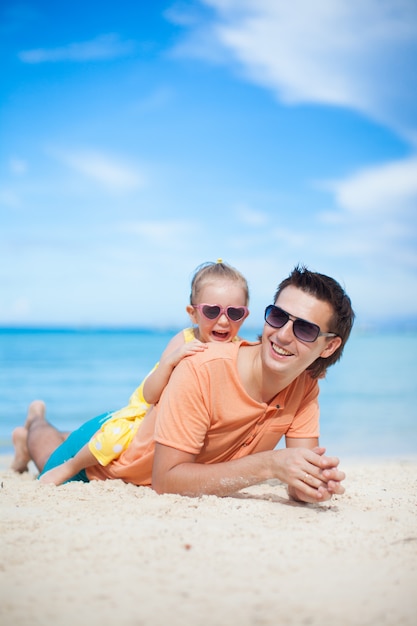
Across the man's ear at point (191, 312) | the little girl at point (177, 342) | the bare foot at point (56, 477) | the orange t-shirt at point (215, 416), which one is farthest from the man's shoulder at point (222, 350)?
the bare foot at point (56, 477)

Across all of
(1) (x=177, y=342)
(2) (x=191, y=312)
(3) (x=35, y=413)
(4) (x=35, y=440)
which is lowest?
(4) (x=35, y=440)

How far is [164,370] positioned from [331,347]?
114 cm

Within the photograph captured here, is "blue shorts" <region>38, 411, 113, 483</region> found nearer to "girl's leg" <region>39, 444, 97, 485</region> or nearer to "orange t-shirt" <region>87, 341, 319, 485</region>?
"girl's leg" <region>39, 444, 97, 485</region>

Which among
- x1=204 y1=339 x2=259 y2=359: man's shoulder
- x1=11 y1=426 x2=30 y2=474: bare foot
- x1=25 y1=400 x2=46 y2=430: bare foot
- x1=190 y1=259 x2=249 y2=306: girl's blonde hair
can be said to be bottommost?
x1=11 y1=426 x2=30 y2=474: bare foot

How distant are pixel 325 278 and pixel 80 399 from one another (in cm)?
1255

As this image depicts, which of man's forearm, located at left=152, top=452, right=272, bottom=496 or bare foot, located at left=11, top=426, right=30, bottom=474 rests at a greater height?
man's forearm, located at left=152, top=452, right=272, bottom=496

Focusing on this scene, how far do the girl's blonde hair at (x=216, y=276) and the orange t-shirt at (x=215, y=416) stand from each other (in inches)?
39.0

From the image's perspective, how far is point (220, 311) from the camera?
469 centimetres

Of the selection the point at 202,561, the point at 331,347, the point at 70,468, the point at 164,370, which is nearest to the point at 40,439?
the point at 70,468

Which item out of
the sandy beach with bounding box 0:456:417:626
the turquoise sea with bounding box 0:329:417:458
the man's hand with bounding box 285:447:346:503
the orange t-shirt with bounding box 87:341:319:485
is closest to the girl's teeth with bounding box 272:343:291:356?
the orange t-shirt with bounding box 87:341:319:485

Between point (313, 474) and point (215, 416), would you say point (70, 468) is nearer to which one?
point (215, 416)

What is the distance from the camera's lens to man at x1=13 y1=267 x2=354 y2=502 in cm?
357

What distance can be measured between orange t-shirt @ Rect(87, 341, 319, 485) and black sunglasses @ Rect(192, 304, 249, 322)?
29.3 inches

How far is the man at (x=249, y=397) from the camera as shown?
3.57 meters
